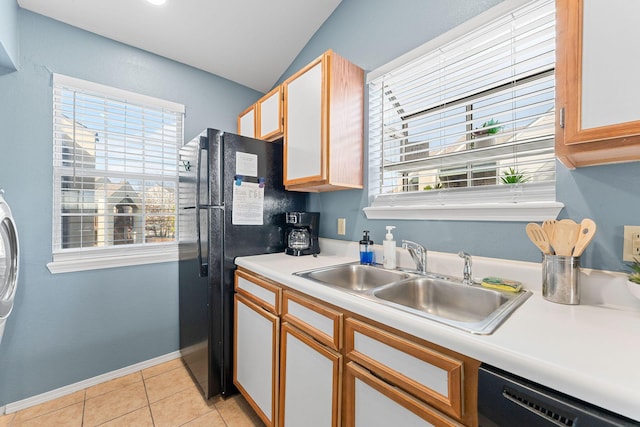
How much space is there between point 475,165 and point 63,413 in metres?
2.88

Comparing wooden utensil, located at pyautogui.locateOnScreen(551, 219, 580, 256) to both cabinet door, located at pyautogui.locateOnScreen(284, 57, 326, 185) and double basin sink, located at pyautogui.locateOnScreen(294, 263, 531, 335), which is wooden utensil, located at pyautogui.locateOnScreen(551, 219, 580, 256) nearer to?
double basin sink, located at pyautogui.locateOnScreen(294, 263, 531, 335)

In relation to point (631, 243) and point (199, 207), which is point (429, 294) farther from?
point (199, 207)

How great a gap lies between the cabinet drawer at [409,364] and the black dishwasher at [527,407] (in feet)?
0.21

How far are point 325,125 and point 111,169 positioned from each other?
1.72 meters

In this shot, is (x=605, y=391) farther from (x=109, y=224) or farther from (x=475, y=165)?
(x=109, y=224)

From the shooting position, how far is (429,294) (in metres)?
1.27

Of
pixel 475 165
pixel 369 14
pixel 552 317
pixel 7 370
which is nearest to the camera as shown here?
pixel 552 317

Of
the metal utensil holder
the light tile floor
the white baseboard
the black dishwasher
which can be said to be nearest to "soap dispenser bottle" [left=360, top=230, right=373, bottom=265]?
the metal utensil holder

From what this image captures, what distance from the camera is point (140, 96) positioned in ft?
7.01

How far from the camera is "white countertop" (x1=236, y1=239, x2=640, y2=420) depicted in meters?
0.51

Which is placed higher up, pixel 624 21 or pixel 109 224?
pixel 624 21

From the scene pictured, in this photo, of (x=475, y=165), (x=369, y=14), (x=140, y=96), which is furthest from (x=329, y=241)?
(x=140, y=96)

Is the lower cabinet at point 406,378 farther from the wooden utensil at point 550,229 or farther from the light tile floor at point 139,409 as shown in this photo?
the light tile floor at point 139,409

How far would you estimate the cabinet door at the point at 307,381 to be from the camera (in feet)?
3.42
